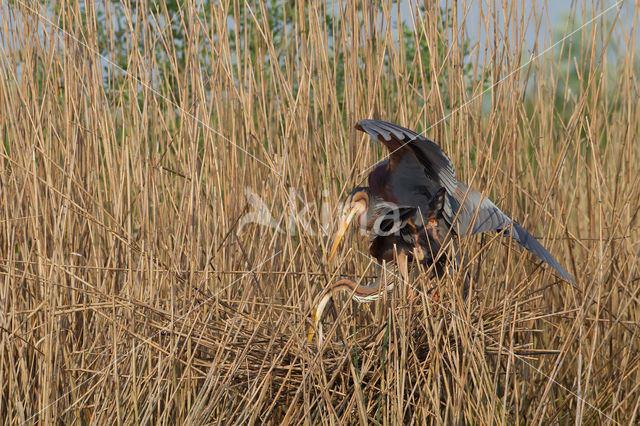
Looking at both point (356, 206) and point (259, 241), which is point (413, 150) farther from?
point (259, 241)

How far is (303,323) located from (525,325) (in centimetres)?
59

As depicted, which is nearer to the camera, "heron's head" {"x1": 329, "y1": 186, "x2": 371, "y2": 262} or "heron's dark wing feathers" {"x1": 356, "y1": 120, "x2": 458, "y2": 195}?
"heron's dark wing feathers" {"x1": 356, "y1": 120, "x2": 458, "y2": 195}

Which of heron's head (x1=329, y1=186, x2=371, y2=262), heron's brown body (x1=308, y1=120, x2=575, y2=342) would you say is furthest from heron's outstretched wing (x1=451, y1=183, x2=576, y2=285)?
heron's head (x1=329, y1=186, x2=371, y2=262)

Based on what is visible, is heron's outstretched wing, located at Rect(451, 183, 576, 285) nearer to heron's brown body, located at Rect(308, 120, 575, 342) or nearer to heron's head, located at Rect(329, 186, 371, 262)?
heron's brown body, located at Rect(308, 120, 575, 342)

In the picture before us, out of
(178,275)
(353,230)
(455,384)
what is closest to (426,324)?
(455,384)

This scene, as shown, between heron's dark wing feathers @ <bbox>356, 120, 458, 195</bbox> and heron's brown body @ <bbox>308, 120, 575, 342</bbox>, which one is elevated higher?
heron's dark wing feathers @ <bbox>356, 120, 458, 195</bbox>

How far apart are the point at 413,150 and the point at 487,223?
0.19m

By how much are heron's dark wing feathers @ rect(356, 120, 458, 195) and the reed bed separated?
152mm

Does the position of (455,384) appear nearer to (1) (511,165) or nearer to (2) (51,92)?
(1) (511,165)

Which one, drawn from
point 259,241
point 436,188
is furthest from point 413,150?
point 259,241

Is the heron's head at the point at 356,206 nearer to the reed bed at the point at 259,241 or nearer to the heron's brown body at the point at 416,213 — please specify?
the heron's brown body at the point at 416,213

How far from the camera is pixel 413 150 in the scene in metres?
1.13

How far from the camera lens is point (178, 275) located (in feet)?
4.16

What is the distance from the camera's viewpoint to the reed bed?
126cm
